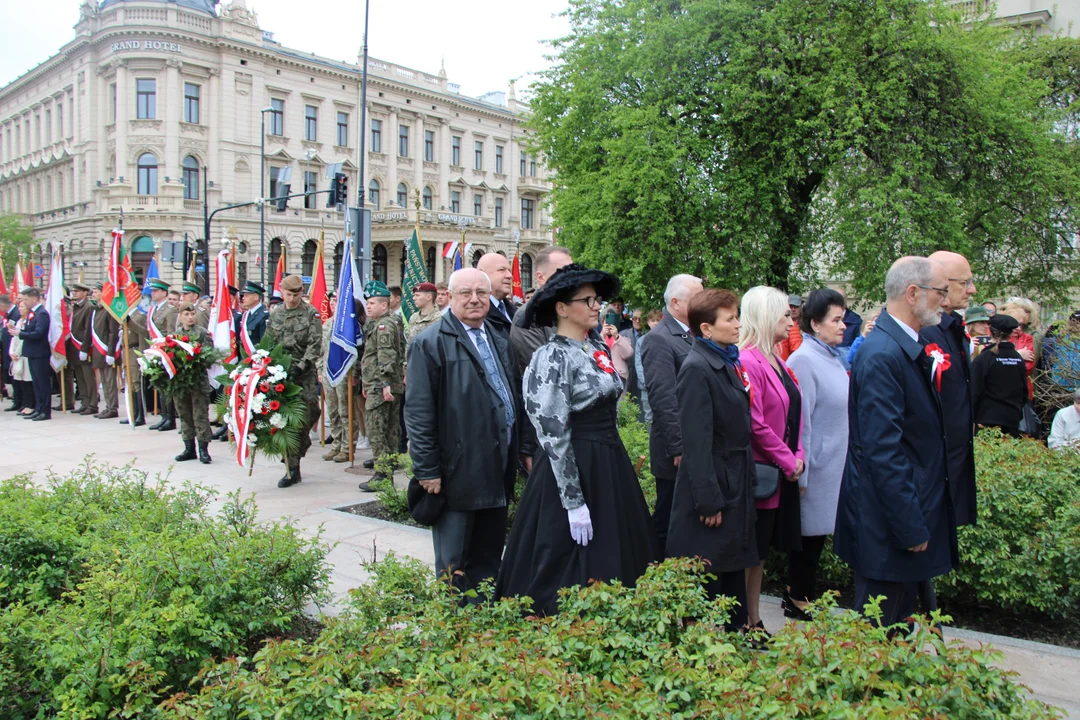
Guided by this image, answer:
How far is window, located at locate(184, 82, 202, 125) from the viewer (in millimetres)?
50478

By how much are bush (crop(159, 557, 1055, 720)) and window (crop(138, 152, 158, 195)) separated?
5416 centimetres

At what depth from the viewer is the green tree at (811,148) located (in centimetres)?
1742

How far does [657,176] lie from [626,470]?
49.3 ft

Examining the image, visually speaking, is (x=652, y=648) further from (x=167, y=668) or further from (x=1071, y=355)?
(x=1071, y=355)

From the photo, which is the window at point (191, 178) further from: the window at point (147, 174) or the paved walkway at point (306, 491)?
the paved walkway at point (306, 491)

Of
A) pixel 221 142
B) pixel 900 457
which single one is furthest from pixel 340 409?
pixel 221 142

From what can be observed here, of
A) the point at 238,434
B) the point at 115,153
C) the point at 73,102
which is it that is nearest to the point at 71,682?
the point at 238,434

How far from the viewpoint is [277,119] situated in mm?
54969

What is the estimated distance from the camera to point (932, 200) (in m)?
17.4

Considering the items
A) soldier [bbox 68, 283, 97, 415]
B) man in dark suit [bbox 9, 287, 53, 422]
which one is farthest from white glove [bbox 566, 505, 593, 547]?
man in dark suit [bbox 9, 287, 53, 422]

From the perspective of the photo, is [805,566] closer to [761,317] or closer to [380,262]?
[761,317]

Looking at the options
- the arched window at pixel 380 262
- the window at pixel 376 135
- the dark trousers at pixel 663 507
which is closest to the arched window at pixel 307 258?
the arched window at pixel 380 262

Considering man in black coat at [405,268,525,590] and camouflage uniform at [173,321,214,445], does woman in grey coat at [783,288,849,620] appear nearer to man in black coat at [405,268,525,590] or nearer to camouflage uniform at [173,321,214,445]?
man in black coat at [405,268,525,590]

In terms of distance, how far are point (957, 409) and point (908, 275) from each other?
823mm
